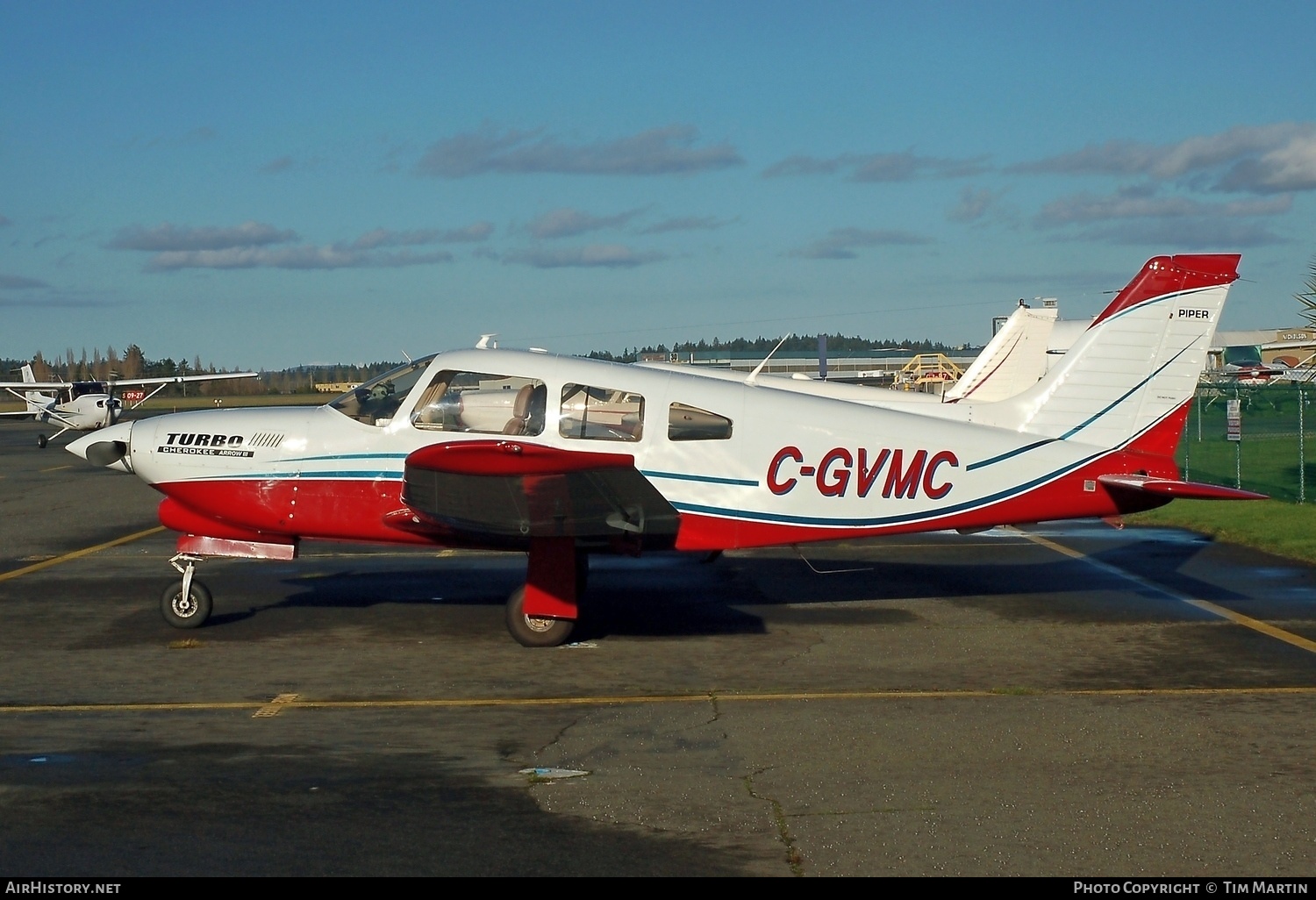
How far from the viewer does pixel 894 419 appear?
1119cm

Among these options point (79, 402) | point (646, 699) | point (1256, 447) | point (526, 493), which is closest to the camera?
point (646, 699)

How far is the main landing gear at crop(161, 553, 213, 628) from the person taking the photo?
1136 cm

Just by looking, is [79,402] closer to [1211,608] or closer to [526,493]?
[526,493]

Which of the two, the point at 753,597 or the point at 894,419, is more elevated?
the point at 894,419

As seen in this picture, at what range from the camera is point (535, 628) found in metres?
10.7

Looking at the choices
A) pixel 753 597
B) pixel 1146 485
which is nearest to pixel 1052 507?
pixel 1146 485

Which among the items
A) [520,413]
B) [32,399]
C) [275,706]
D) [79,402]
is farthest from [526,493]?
[32,399]

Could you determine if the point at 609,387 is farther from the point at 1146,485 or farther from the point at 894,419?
the point at 1146,485

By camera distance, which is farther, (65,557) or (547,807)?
(65,557)

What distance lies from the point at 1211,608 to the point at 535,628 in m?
6.49

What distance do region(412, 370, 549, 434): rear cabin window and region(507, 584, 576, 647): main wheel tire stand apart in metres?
1.45

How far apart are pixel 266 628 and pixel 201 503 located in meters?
1.30

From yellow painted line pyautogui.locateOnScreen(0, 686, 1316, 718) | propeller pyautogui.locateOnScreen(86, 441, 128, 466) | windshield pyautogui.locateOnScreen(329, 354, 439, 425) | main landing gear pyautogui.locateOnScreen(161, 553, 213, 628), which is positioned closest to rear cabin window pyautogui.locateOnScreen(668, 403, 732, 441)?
windshield pyautogui.locateOnScreen(329, 354, 439, 425)

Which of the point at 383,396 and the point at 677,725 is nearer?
the point at 677,725
